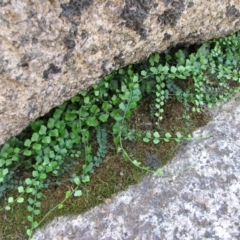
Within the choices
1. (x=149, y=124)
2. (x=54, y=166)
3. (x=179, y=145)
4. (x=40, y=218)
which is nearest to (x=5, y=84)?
(x=54, y=166)

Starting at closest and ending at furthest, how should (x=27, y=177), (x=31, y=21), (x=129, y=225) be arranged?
(x=31, y=21)
(x=129, y=225)
(x=27, y=177)

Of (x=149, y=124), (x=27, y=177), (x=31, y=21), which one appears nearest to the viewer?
(x=31, y=21)

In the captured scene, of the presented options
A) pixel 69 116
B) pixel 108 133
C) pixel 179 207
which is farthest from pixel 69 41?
pixel 179 207

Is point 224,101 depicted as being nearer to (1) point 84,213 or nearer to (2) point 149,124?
(2) point 149,124

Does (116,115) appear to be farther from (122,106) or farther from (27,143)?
(27,143)

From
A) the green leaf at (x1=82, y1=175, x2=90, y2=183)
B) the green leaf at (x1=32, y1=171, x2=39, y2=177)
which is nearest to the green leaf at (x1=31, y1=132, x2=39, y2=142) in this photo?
the green leaf at (x1=32, y1=171, x2=39, y2=177)

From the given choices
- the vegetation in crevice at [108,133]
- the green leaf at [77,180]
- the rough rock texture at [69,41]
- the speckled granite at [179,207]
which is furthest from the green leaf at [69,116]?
the speckled granite at [179,207]
